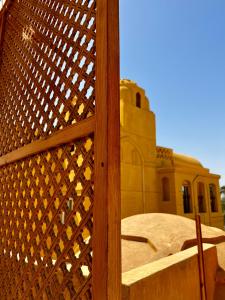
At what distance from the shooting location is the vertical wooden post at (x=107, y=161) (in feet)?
3.63

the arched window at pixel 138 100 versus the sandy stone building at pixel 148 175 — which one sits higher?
the arched window at pixel 138 100

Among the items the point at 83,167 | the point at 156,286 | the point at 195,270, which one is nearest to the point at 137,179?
the point at 195,270

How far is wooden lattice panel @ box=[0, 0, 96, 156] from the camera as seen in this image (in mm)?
A: 1533

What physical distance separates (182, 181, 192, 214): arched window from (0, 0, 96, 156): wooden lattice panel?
1293 cm

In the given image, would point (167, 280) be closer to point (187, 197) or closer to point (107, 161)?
point (107, 161)

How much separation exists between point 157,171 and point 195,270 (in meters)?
9.90

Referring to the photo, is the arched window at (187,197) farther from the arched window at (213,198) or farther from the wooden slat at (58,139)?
the wooden slat at (58,139)

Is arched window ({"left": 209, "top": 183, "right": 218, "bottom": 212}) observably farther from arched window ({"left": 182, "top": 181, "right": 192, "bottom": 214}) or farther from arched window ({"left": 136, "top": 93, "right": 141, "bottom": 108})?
arched window ({"left": 136, "top": 93, "right": 141, "bottom": 108})

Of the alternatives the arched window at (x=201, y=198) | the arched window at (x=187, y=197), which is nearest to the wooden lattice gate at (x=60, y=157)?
the arched window at (x=187, y=197)

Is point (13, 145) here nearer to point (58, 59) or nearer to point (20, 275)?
point (58, 59)

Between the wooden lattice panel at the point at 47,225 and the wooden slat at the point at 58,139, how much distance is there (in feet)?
0.15

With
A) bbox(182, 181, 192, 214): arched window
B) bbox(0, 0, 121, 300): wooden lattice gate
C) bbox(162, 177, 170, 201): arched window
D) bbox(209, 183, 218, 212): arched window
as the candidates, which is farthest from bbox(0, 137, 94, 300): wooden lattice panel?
bbox(209, 183, 218, 212): arched window

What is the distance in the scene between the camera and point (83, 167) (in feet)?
4.49

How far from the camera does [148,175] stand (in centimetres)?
1237
